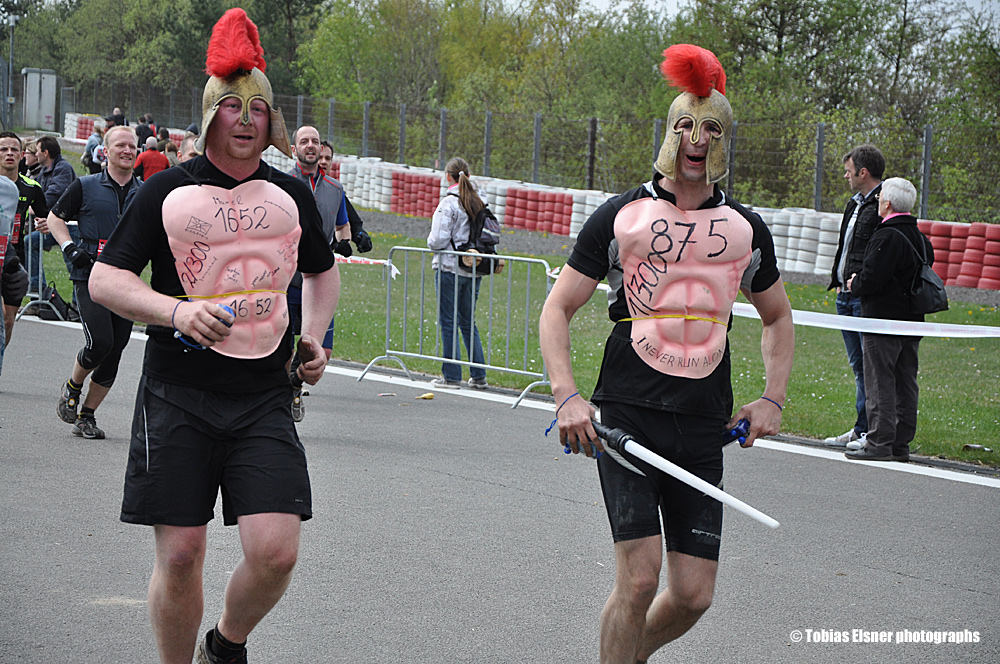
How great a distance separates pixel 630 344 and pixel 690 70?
93 cm

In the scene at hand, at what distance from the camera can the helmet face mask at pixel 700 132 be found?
12.5ft

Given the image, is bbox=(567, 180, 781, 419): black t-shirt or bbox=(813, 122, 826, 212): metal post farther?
bbox=(813, 122, 826, 212): metal post

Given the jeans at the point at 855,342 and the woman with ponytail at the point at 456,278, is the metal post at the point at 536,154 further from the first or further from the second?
the jeans at the point at 855,342

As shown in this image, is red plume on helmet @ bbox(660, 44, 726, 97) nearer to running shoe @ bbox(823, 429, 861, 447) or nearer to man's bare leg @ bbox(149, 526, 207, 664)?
man's bare leg @ bbox(149, 526, 207, 664)

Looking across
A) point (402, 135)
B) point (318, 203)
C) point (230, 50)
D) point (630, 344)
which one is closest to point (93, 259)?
point (318, 203)

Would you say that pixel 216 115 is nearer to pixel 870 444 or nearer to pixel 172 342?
pixel 172 342

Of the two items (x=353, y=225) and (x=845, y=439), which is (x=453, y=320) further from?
(x=845, y=439)

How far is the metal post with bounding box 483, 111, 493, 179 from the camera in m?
29.9

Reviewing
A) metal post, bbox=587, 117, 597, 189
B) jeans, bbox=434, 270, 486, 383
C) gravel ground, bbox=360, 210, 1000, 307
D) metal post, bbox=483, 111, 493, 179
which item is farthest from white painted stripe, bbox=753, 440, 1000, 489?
metal post, bbox=483, 111, 493, 179

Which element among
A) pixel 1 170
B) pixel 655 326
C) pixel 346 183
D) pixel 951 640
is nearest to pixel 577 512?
pixel 951 640

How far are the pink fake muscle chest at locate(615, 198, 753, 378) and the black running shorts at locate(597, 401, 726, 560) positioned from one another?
0.57ft

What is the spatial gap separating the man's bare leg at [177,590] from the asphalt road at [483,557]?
0.80 metres

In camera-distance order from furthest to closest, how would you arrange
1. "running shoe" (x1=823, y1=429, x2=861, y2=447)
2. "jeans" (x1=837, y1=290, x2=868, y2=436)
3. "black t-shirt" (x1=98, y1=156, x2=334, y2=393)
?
"jeans" (x1=837, y1=290, x2=868, y2=436) → "running shoe" (x1=823, y1=429, x2=861, y2=447) → "black t-shirt" (x1=98, y1=156, x2=334, y2=393)

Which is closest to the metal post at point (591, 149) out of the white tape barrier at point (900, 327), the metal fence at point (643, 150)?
the metal fence at point (643, 150)
